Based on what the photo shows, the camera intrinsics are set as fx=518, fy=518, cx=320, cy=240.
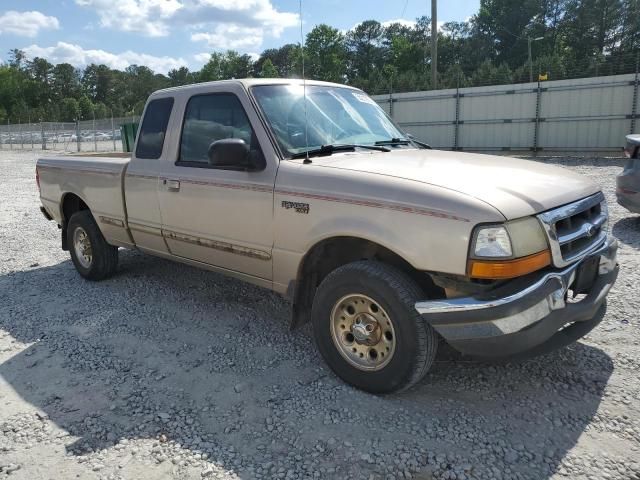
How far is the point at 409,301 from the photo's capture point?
2.99m

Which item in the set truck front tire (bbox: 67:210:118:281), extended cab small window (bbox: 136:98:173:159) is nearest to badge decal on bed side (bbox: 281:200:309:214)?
extended cab small window (bbox: 136:98:173:159)

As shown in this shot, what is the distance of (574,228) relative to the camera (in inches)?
124

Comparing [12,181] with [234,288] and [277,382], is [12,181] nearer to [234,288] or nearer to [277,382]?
[234,288]

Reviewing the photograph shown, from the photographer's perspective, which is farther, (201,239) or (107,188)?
(107,188)

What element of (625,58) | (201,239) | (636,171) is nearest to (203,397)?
(201,239)

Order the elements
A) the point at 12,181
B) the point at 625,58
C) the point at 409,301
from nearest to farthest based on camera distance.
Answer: the point at 409,301 < the point at 12,181 < the point at 625,58

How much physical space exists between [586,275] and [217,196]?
265 centimetres

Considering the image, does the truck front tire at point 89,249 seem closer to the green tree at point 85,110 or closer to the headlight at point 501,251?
the headlight at point 501,251

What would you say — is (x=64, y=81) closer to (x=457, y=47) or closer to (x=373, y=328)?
(x=457, y=47)

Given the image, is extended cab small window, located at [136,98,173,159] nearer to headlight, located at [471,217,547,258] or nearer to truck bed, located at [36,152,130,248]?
truck bed, located at [36,152,130,248]

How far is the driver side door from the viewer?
149 inches

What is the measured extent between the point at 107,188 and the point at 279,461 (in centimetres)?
362

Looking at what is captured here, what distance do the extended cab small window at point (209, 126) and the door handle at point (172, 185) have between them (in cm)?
17

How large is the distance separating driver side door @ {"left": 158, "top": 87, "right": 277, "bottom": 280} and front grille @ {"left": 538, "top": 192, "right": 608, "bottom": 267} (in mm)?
1824
